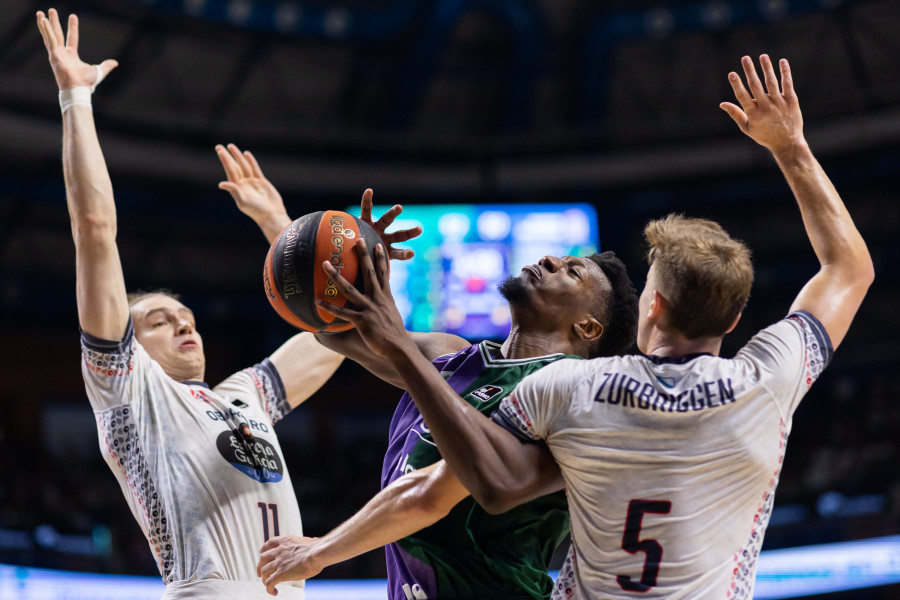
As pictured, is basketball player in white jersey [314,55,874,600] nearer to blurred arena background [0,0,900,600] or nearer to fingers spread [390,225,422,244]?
fingers spread [390,225,422,244]

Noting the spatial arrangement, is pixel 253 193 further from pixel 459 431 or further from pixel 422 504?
pixel 459 431

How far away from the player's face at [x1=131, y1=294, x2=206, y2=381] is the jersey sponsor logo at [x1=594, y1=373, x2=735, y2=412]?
2.29 metres

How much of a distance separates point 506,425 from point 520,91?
41.0 ft

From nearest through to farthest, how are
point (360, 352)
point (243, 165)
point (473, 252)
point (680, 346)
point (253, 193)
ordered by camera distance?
point (680, 346) < point (360, 352) < point (253, 193) < point (243, 165) < point (473, 252)

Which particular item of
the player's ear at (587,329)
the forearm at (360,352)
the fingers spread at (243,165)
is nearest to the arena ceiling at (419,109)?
the fingers spread at (243,165)

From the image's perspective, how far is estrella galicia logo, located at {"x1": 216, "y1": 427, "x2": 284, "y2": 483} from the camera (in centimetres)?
358

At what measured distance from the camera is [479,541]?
281 centimetres

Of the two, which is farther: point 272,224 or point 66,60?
point 272,224

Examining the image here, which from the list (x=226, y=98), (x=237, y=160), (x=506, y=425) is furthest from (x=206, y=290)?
(x=506, y=425)

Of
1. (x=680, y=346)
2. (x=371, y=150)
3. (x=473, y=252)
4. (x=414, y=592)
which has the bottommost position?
(x=414, y=592)

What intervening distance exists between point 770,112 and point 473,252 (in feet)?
37.7

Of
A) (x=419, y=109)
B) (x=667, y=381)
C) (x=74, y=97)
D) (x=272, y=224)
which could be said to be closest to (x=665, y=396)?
(x=667, y=381)

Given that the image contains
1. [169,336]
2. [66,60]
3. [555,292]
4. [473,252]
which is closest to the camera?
[555,292]

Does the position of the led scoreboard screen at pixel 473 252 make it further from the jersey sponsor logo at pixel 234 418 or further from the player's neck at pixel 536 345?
the player's neck at pixel 536 345
